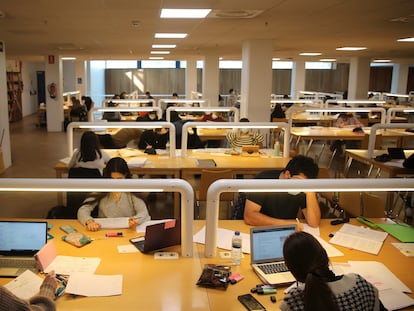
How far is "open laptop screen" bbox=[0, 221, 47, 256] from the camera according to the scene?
7.65 ft

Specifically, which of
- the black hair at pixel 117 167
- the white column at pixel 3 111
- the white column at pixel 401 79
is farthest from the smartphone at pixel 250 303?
the white column at pixel 401 79

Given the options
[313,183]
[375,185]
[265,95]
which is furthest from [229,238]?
[265,95]

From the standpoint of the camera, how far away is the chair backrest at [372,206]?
3.32 metres

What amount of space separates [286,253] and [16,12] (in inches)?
160

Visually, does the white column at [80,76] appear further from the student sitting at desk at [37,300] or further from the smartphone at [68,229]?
the student sitting at desk at [37,300]

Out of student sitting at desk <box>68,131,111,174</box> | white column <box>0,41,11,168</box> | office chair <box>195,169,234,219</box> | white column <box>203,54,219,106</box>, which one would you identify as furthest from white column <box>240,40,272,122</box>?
white column <box>203,54,219,106</box>

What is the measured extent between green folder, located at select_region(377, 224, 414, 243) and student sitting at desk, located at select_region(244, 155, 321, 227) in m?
0.47

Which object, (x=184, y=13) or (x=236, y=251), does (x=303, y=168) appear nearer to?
(x=236, y=251)

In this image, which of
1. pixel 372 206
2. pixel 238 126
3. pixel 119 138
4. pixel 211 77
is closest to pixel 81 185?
pixel 372 206

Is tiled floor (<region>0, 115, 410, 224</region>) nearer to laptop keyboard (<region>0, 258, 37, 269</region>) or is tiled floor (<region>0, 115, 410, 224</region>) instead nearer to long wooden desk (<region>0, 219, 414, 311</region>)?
long wooden desk (<region>0, 219, 414, 311</region>)

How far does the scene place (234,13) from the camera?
465cm

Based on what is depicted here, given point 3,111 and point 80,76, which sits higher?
point 80,76

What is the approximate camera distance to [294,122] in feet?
33.8

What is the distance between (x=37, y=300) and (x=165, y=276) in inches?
26.7
